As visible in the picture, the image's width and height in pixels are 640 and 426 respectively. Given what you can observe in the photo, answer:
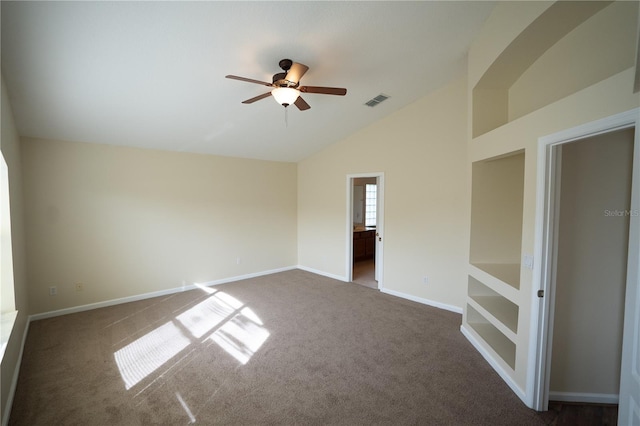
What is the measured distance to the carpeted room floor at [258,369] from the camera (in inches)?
81.4

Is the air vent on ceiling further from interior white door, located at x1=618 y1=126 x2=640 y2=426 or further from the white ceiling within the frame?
interior white door, located at x1=618 y1=126 x2=640 y2=426

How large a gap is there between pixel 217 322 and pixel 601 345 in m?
3.89

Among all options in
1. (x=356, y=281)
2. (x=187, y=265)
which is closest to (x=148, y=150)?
(x=187, y=265)

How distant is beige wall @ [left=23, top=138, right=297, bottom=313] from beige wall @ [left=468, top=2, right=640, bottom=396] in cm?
420

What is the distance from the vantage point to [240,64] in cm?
263

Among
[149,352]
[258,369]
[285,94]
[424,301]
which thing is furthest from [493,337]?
[149,352]

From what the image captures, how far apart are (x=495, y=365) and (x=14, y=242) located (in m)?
4.87

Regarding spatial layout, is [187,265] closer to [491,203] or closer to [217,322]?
[217,322]

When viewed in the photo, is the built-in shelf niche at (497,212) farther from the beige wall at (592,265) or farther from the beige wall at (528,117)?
the beige wall at (592,265)

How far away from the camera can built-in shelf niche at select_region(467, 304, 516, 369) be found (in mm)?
2586

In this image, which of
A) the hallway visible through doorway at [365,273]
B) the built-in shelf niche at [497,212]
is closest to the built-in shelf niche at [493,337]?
the built-in shelf niche at [497,212]

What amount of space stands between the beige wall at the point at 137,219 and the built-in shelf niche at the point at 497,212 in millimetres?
3983

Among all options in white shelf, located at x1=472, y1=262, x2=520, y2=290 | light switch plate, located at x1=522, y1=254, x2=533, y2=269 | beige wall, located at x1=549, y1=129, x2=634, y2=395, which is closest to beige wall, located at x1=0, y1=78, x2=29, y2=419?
light switch plate, located at x1=522, y1=254, x2=533, y2=269

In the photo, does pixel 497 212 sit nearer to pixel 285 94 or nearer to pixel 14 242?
→ pixel 285 94
